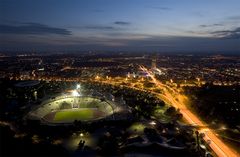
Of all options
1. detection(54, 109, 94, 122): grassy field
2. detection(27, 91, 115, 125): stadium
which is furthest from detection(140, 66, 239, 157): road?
detection(54, 109, 94, 122): grassy field

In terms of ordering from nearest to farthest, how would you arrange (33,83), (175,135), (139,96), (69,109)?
(175,135), (69,109), (139,96), (33,83)

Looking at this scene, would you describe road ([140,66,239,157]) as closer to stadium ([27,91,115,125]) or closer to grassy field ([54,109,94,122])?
stadium ([27,91,115,125])

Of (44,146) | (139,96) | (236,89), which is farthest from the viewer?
(236,89)

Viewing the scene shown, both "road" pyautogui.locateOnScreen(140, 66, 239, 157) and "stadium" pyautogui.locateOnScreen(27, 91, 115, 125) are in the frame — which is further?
"stadium" pyautogui.locateOnScreen(27, 91, 115, 125)

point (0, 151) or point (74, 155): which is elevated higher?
point (0, 151)

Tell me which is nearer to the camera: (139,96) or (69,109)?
(69,109)

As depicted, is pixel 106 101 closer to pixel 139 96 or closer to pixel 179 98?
pixel 139 96

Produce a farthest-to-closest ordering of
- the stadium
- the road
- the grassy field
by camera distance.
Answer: the grassy field
the stadium
the road

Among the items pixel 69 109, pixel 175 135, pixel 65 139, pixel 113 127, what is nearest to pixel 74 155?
pixel 65 139

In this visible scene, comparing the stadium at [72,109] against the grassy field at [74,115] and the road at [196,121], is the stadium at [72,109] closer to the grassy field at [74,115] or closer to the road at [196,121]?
the grassy field at [74,115]
